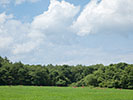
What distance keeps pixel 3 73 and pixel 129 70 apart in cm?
3680

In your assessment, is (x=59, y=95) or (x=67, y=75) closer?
(x=59, y=95)

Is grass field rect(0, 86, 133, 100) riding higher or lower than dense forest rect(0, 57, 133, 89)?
lower

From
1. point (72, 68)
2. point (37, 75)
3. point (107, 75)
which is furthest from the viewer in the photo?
point (72, 68)

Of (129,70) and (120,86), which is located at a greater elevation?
(129,70)

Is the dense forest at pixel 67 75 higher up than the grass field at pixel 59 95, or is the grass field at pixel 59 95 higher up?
the dense forest at pixel 67 75

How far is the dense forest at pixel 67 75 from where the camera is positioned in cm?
5462

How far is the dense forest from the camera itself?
54.6 meters

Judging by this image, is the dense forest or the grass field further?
the dense forest

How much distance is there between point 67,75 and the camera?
3118 inches

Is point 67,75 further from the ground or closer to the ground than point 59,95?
further from the ground

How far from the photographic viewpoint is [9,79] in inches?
2377

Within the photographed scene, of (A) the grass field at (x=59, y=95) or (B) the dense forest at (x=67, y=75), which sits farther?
(B) the dense forest at (x=67, y=75)

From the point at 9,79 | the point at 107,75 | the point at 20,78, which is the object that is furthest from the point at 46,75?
the point at 107,75

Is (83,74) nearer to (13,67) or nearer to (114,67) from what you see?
(114,67)
